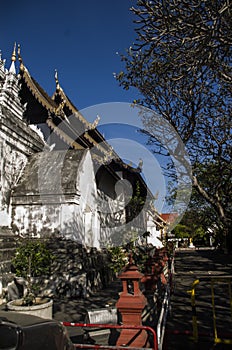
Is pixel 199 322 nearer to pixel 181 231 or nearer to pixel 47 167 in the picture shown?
pixel 47 167

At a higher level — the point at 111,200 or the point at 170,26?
the point at 170,26

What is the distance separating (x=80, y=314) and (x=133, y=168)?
9.99m

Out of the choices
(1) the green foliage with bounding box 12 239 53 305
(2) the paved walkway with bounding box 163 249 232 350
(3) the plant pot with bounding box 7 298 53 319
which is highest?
(1) the green foliage with bounding box 12 239 53 305

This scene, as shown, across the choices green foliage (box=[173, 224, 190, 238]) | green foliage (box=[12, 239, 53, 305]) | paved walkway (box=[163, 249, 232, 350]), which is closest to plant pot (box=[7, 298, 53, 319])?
green foliage (box=[12, 239, 53, 305])

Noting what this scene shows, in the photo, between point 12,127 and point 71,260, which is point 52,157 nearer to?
point 12,127

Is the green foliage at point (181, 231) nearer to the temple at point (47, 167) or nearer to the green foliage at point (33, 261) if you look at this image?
the temple at point (47, 167)

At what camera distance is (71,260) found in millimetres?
7445

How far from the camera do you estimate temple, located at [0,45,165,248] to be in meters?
8.08

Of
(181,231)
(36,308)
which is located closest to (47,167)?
(36,308)

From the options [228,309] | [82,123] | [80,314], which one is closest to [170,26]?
[80,314]

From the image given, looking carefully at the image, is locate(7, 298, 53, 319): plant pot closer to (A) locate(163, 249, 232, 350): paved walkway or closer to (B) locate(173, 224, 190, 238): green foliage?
(A) locate(163, 249, 232, 350): paved walkway

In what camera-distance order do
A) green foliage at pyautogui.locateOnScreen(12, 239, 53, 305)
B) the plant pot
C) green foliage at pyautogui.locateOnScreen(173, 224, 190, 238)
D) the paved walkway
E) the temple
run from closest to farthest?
the paved walkway < the plant pot < green foliage at pyautogui.locateOnScreen(12, 239, 53, 305) < the temple < green foliage at pyautogui.locateOnScreen(173, 224, 190, 238)

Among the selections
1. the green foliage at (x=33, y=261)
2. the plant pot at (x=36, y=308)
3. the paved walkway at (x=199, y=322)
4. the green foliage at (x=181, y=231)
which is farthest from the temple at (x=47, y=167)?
the green foliage at (x=181, y=231)

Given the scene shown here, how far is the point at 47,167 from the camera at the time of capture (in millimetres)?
8867
